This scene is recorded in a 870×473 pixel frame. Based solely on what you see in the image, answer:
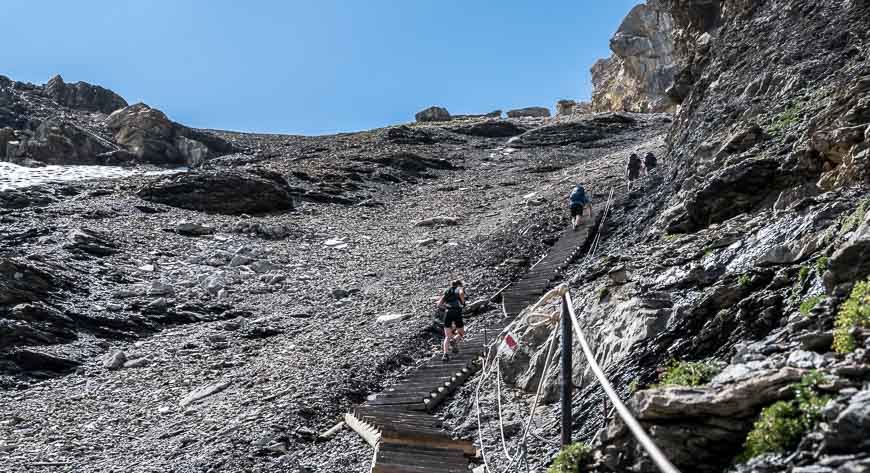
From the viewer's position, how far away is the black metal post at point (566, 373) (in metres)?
5.45

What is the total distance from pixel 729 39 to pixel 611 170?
52.6 ft

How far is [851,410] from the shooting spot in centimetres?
383

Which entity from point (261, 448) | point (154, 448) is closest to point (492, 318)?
point (261, 448)

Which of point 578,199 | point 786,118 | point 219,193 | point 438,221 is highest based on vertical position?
point 786,118

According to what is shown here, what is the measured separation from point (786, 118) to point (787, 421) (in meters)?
11.3

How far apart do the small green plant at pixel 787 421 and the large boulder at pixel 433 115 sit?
9057 cm

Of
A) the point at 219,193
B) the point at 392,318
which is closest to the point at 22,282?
the point at 392,318

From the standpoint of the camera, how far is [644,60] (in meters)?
Answer: 85.1

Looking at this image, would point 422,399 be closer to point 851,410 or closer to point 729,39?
point 851,410

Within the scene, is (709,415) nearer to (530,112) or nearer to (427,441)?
(427,441)

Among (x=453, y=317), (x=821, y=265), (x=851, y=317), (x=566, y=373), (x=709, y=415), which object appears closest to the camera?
(x=709, y=415)

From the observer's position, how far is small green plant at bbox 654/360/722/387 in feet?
19.0

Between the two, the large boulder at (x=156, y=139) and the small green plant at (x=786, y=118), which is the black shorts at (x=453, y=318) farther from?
the large boulder at (x=156, y=139)

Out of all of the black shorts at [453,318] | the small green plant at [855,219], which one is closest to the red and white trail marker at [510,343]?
the black shorts at [453,318]
